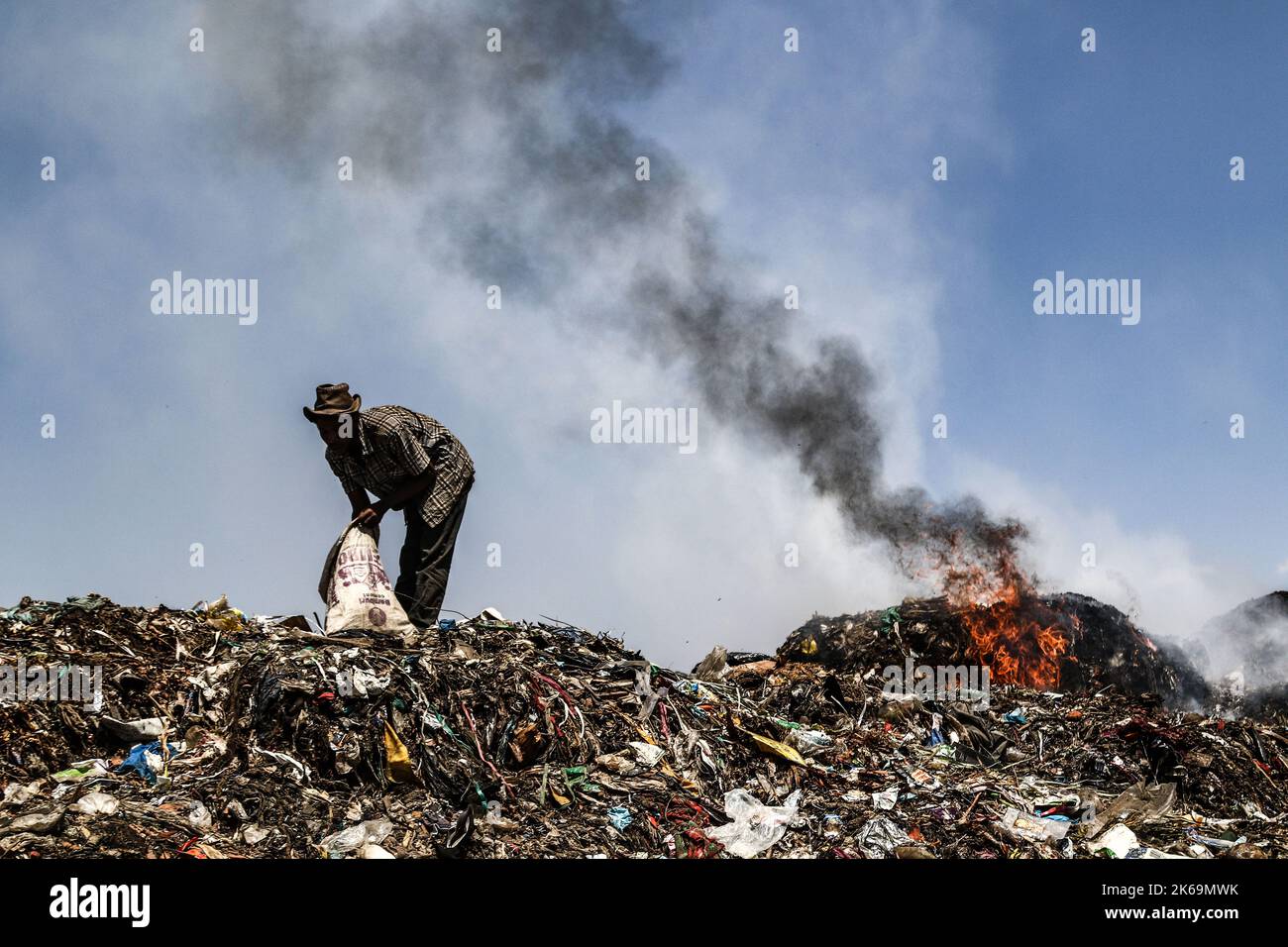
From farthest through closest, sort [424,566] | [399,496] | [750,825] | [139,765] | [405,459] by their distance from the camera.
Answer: [424,566] < [399,496] < [405,459] < [139,765] < [750,825]

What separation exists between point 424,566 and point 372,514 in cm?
69

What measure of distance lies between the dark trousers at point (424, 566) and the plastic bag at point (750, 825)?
3.35m

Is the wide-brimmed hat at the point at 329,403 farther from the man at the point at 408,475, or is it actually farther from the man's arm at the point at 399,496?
the man's arm at the point at 399,496

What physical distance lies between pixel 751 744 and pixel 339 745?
2969 millimetres

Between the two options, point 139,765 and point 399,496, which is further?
point 399,496

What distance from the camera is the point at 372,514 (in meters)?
9.12

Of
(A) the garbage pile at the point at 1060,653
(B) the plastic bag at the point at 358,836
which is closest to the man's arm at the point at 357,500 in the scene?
(B) the plastic bag at the point at 358,836

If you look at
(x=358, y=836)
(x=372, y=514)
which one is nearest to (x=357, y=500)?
(x=372, y=514)

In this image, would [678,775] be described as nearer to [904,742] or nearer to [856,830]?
[856,830]

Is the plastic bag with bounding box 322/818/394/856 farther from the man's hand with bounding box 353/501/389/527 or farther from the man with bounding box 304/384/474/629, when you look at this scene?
the man's hand with bounding box 353/501/389/527

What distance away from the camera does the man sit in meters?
9.07

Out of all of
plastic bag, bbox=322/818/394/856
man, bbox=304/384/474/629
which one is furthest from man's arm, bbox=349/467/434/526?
plastic bag, bbox=322/818/394/856

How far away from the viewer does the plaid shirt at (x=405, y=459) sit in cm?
917

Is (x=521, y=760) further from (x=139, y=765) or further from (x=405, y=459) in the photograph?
(x=405, y=459)
